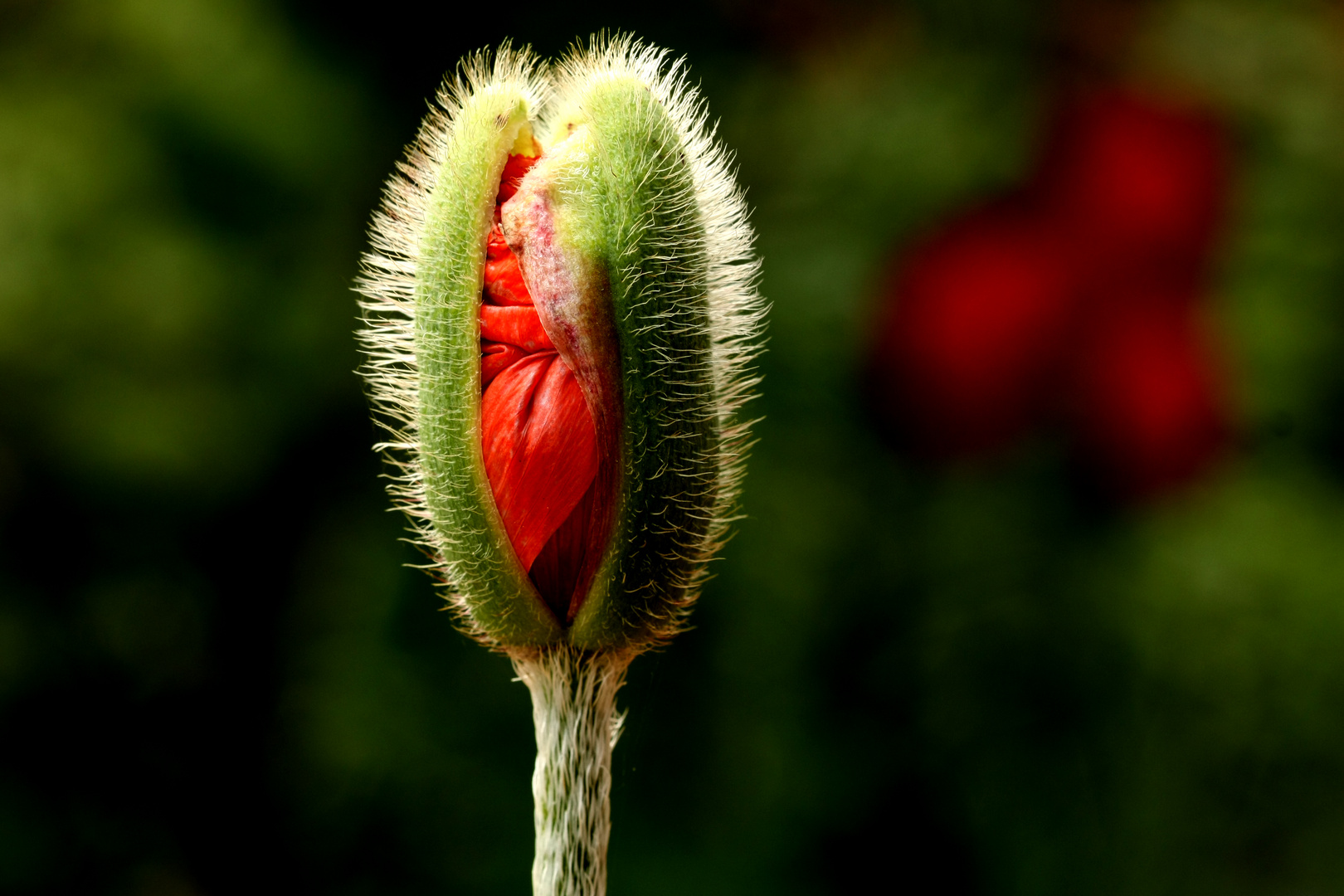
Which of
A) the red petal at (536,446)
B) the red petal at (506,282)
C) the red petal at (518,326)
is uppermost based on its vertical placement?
the red petal at (506,282)

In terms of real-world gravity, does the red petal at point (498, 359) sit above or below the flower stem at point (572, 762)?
above

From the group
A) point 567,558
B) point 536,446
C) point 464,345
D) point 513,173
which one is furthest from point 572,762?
point 513,173

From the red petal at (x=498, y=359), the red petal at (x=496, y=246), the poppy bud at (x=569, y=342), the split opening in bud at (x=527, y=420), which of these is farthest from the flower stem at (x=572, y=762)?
the red petal at (x=496, y=246)

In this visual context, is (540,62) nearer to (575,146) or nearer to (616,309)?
(575,146)

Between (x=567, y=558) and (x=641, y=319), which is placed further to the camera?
(x=567, y=558)

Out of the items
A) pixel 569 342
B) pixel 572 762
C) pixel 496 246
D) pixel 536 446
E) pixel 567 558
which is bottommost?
pixel 572 762

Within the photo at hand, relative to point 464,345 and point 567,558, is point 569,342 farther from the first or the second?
point 567,558

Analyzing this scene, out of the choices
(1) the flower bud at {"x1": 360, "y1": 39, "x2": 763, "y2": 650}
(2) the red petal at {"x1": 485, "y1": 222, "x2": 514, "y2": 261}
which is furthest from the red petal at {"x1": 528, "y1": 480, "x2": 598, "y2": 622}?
(2) the red petal at {"x1": 485, "y1": 222, "x2": 514, "y2": 261}

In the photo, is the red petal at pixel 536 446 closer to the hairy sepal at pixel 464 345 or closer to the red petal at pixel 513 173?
the hairy sepal at pixel 464 345
